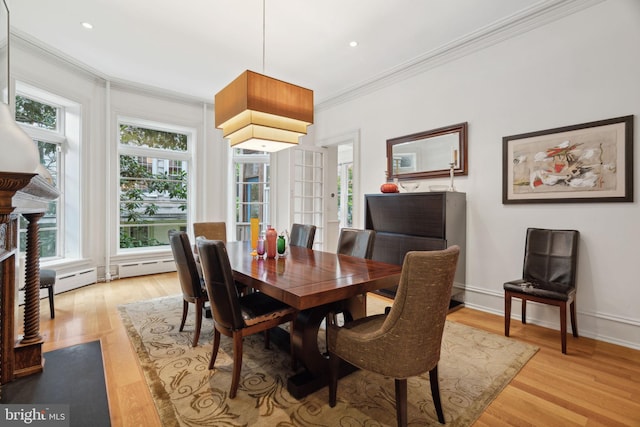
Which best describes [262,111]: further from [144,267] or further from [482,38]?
[144,267]

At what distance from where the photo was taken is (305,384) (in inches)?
72.6

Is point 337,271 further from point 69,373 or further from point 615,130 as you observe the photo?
point 615,130

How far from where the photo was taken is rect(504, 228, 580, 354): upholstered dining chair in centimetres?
248

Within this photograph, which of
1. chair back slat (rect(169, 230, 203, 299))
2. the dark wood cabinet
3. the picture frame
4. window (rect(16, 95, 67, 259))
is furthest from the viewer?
window (rect(16, 95, 67, 259))

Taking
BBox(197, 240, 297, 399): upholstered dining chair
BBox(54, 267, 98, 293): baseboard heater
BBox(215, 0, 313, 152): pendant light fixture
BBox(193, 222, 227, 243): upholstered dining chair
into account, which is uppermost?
BBox(215, 0, 313, 152): pendant light fixture

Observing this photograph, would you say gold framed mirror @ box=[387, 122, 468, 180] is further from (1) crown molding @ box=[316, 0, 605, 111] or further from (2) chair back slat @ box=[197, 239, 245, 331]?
(2) chair back slat @ box=[197, 239, 245, 331]

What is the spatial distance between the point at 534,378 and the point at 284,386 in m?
1.70

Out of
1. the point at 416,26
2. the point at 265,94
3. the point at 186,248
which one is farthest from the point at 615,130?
the point at 186,248

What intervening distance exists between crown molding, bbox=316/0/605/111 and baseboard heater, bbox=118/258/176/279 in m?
4.27

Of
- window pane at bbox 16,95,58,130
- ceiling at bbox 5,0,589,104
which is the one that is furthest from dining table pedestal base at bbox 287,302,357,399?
window pane at bbox 16,95,58,130

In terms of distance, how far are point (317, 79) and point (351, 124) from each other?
35.9 inches

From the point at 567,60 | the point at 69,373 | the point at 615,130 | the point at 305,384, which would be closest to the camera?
the point at 305,384

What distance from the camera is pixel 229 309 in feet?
5.91

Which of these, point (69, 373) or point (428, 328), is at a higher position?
point (428, 328)
